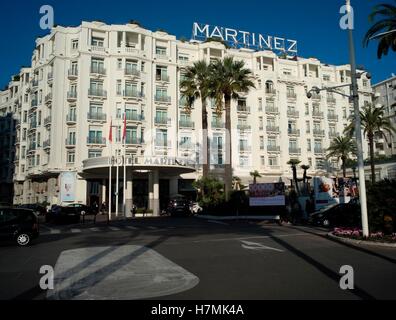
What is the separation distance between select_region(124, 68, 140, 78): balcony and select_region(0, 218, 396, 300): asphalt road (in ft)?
127

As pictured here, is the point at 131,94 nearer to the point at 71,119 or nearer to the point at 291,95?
the point at 71,119

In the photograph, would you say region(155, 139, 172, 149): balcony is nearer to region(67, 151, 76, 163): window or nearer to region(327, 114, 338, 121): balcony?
region(67, 151, 76, 163): window

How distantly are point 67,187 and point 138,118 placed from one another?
12.7m

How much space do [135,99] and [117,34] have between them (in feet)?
30.0

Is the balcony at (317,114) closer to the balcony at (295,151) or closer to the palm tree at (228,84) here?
the balcony at (295,151)

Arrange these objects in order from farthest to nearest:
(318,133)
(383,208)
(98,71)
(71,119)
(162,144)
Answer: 1. (318,133)
2. (162,144)
3. (98,71)
4. (71,119)
5. (383,208)

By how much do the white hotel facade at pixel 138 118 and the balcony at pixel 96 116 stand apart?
0.14 m

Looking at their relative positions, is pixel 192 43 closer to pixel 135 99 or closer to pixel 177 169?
pixel 135 99

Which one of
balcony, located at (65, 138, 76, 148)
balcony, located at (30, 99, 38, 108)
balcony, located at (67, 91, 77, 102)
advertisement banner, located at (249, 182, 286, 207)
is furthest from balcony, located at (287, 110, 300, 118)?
balcony, located at (30, 99, 38, 108)

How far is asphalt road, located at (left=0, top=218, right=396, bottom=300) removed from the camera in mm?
6715

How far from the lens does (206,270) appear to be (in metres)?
8.91

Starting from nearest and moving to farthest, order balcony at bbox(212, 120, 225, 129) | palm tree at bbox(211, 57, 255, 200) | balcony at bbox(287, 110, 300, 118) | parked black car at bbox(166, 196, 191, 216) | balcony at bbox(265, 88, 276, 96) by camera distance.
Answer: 1. palm tree at bbox(211, 57, 255, 200)
2. parked black car at bbox(166, 196, 191, 216)
3. balcony at bbox(212, 120, 225, 129)
4. balcony at bbox(265, 88, 276, 96)
5. balcony at bbox(287, 110, 300, 118)

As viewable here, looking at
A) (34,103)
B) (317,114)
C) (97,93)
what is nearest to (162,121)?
(97,93)
